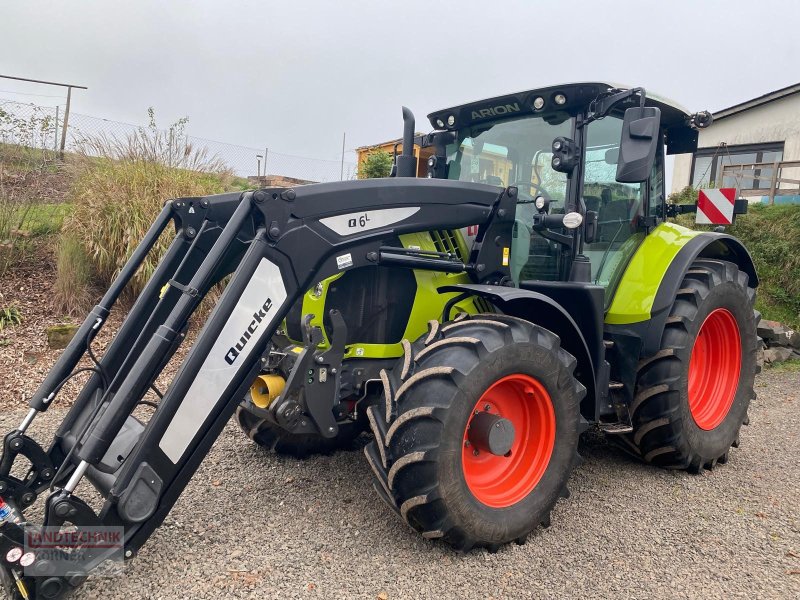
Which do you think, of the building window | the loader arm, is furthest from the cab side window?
the building window

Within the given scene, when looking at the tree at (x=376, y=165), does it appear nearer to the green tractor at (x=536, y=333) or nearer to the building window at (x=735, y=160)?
the building window at (x=735, y=160)

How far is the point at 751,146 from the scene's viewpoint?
14930 mm

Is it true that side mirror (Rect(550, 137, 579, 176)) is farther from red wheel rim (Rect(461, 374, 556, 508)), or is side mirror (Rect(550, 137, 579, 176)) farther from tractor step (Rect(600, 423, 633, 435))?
tractor step (Rect(600, 423, 633, 435))

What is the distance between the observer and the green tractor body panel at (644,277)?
3.76 meters

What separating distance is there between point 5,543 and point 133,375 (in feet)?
2.27

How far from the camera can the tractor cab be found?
129 inches

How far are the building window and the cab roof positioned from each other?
1058 cm

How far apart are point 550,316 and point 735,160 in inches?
589

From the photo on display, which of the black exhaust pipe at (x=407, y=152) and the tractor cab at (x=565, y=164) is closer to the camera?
the tractor cab at (x=565, y=164)

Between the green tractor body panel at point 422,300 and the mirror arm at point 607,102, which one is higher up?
the mirror arm at point 607,102

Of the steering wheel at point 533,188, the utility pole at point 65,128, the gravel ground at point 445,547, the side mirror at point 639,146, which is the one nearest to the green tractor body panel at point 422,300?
the steering wheel at point 533,188

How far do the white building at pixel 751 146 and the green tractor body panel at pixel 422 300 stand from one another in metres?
11.3

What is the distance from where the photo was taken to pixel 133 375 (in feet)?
7.61

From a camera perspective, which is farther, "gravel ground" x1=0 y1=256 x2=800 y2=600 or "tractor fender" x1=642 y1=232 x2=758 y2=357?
"tractor fender" x1=642 y1=232 x2=758 y2=357
